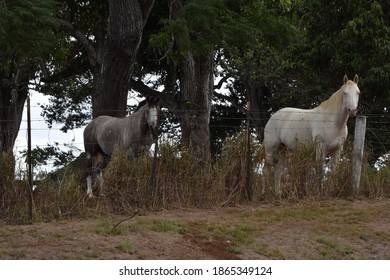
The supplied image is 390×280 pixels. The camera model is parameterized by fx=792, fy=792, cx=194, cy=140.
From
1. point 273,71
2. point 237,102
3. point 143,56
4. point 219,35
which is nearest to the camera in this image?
point 219,35

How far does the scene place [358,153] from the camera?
15.4 metres

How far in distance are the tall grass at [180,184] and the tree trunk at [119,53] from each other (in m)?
3.30

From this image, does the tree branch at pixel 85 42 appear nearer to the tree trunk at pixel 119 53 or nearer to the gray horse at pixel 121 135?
the tree trunk at pixel 119 53

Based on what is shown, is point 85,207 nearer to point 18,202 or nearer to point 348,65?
point 18,202

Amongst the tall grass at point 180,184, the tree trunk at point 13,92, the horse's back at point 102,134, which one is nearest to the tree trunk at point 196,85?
the horse's back at point 102,134

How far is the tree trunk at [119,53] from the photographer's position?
1747 cm

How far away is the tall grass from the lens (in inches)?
499

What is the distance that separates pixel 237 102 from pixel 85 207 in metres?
24.8

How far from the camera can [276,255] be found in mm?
10820

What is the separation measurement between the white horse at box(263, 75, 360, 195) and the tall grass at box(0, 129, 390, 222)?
0.30m

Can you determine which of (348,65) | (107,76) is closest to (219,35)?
(107,76)

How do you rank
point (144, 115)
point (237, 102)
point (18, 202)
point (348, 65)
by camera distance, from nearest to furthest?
point (18, 202)
point (144, 115)
point (348, 65)
point (237, 102)

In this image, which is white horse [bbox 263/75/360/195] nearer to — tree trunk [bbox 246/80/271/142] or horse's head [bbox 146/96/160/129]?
horse's head [bbox 146/96/160/129]

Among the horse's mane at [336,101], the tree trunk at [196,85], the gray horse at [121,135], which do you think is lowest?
the gray horse at [121,135]
